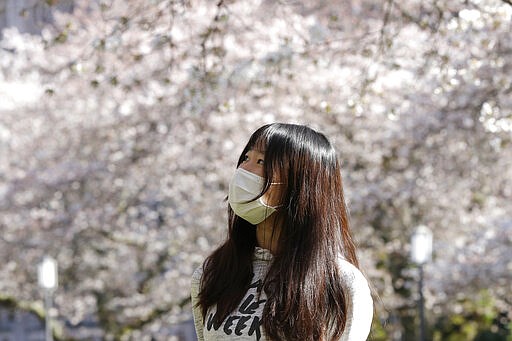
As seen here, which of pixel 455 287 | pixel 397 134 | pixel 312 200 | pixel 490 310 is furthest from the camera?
pixel 490 310

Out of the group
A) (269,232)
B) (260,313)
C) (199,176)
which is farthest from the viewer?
(199,176)

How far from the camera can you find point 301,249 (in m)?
2.49

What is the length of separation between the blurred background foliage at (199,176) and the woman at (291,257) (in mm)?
6478

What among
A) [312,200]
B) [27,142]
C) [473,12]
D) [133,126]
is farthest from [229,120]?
[312,200]

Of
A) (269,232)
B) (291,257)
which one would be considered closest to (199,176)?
(269,232)

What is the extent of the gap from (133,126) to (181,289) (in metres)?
2.22

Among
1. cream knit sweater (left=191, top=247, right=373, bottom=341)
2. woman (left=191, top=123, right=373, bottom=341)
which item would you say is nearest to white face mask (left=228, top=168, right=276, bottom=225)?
woman (left=191, top=123, right=373, bottom=341)

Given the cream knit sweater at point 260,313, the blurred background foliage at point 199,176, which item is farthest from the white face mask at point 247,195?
the blurred background foliage at point 199,176

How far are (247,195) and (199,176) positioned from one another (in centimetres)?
1003

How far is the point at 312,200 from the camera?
249cm

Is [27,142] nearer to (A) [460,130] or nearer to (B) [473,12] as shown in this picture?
(A) [460,130]

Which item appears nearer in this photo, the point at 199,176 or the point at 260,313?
the point at 260,313

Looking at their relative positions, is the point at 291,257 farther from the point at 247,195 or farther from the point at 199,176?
the point at 199,176

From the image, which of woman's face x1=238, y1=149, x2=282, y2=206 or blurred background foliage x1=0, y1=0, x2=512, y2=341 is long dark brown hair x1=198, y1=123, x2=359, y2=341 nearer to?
woman's face x1=238, y1=149, x2=282, y2=206
